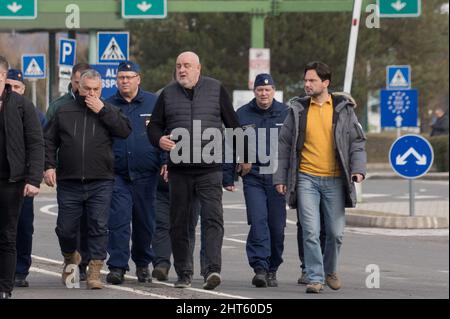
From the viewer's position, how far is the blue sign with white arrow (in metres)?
23.5

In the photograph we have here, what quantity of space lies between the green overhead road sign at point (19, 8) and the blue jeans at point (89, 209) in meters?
15.4

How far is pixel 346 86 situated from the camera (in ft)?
78.5

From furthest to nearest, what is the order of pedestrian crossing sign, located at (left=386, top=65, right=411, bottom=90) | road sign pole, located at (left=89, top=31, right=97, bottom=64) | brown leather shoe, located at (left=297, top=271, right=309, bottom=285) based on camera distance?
road sign pole, located at (left=89, top=31, right=97, bottom=64) → pedestrian crossing sign, located at (left=386, top=65, right=411, bottom=90) → brown leather shoe, located at (left=297, top=271, right=309, bottom=285)

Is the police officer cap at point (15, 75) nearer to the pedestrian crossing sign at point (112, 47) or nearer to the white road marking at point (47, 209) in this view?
the white road marking at point (47, 209)

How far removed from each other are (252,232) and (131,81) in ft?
5.69

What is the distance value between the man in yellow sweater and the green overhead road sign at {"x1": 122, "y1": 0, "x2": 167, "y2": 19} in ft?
54.6

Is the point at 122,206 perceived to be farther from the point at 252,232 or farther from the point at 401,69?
the point at 401,69

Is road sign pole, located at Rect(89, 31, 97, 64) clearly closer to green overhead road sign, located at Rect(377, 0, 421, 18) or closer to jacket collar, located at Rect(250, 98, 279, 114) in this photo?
green overhead road sign, located at Rect(377, 0, 421, 18)

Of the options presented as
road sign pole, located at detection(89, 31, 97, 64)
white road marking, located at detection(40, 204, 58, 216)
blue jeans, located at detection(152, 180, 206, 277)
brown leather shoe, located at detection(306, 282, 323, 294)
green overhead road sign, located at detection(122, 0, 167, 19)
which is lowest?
white road marking, located at detection(40, 204, 58, 216)

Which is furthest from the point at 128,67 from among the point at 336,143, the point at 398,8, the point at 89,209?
the point at 398,8

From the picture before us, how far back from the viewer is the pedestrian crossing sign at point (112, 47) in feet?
79.9

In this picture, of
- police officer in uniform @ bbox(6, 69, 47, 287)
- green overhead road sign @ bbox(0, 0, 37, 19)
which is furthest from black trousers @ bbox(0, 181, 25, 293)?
green overhead road sign @ bbox(0, 0, 37, 19)

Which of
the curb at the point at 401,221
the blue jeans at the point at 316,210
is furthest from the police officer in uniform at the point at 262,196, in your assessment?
the curb at the point at 401,221
